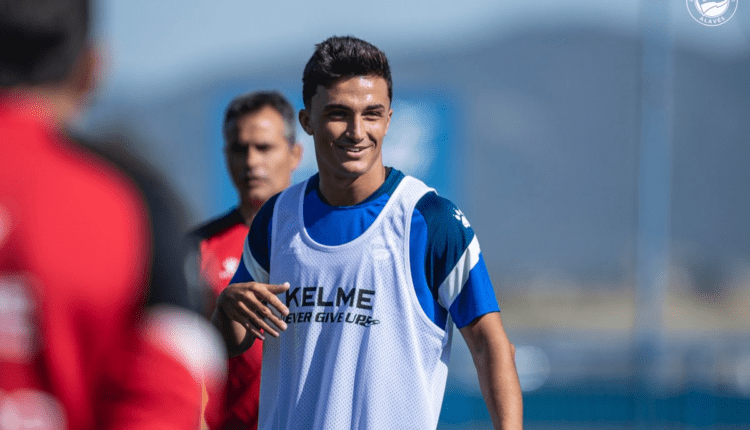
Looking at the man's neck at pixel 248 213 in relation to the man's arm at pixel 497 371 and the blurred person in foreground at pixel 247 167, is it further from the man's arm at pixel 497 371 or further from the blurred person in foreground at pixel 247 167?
the man's arm at pixel 497 371

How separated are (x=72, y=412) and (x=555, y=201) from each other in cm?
9642

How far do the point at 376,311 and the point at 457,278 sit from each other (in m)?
0.26

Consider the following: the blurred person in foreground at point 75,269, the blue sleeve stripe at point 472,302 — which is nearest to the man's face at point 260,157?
the blue sleeve stripe at point 472,302

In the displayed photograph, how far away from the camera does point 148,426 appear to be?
152cm

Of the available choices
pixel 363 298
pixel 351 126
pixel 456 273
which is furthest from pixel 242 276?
pixel 456 273

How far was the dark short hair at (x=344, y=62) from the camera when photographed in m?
3.15

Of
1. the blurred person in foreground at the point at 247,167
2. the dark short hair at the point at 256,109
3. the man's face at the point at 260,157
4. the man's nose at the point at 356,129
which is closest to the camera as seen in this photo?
the man's nose at the point at 356,129

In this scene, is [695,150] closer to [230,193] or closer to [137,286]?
[230,193]

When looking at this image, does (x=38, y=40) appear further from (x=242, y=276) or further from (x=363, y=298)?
(x=242, y=276)

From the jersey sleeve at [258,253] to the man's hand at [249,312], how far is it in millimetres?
160

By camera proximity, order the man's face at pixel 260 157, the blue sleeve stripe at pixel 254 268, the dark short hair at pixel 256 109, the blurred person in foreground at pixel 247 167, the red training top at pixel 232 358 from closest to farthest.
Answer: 1. the blue sleeve stripe at pixel 254 268
2. the red training top at pixel 232 358
3. the blurred person in foreground at pixel 247 167
4. the man's face at pixel 260 157
5. the dark short hair at pixel 256 109

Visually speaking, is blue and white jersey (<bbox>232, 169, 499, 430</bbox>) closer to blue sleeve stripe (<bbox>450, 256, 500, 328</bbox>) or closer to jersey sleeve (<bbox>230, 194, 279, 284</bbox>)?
blue sleeve stripe (<bbox>450, 256, 500, 328</bbox>)

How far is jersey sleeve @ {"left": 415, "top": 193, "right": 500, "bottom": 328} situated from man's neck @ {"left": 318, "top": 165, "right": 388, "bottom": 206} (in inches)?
10.2

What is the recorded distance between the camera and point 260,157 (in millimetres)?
4215
